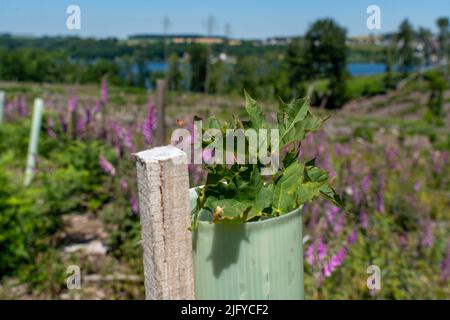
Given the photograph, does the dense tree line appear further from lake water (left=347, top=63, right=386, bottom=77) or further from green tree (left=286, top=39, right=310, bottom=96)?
lake water (left=347, top=63, right=386, bottom=77)

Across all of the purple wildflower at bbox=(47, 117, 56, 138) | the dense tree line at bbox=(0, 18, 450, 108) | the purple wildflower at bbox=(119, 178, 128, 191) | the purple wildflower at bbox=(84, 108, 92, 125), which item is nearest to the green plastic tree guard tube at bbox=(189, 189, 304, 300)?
the purple wildflower at bbox=(119, 178, 128, 191)

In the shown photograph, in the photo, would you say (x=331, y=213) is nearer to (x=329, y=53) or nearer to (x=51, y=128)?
(x=51, y=128)

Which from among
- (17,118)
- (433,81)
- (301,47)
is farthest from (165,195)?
(301,47)

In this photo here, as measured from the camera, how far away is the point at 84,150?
5133 millimetres

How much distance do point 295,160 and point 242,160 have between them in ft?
0.42

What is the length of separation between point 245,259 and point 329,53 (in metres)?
47.7

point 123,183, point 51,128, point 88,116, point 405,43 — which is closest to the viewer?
point 123,183

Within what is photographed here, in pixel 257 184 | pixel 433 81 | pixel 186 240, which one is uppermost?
pixel 433 81

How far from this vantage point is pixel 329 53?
46688 mm

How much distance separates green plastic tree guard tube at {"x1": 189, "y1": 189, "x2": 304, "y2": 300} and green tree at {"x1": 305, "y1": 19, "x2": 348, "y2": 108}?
140ft

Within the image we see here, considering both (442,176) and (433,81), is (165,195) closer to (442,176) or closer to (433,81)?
(442,176)

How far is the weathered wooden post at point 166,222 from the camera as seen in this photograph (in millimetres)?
1031
